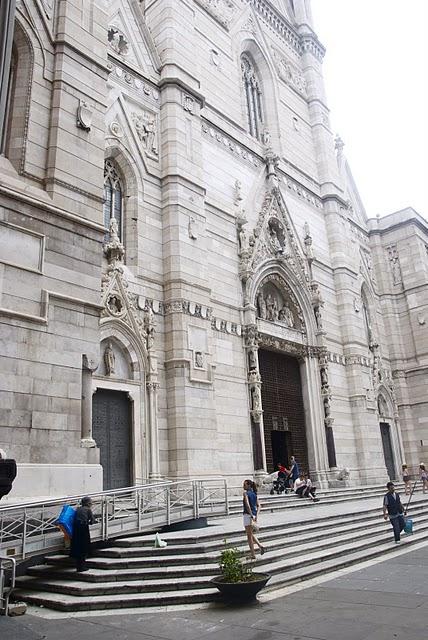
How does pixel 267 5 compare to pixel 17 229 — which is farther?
pixel 267 5

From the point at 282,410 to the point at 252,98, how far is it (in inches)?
681

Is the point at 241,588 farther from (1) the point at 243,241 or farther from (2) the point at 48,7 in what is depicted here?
(1) the point at 243,241

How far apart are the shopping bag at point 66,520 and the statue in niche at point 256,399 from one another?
39.4ft

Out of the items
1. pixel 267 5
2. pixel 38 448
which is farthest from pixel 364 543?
pixel 267 5

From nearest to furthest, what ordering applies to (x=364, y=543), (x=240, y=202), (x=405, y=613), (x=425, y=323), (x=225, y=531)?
(x=405, y=613)
(x=225, y=531)
(x=364, y=543)
(x=240, y=202)
(x=425, y=323)

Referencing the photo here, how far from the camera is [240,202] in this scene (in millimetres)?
23953

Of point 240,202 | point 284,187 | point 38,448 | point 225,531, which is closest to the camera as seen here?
point 38,448

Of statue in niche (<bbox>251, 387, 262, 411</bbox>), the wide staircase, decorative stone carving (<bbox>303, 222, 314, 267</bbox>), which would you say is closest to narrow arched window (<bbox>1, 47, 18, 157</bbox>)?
the wide staircase

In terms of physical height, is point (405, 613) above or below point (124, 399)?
below

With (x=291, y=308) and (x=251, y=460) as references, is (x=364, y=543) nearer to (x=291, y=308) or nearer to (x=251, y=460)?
(x=251, y=460)

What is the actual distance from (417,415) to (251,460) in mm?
17167

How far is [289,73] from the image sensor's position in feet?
107

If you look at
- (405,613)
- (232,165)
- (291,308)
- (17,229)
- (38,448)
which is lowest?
(405,613)

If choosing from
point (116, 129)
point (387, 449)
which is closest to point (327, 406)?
point (387, 449)
